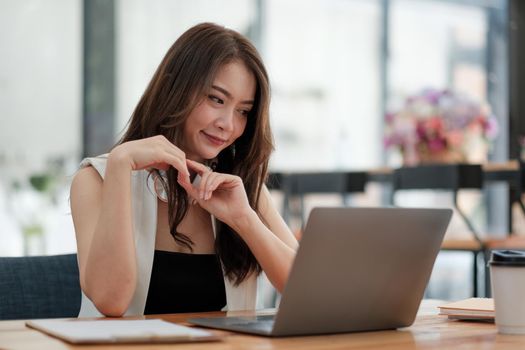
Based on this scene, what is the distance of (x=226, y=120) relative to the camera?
1844 mm

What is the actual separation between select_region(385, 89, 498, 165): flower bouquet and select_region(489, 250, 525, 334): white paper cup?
3240 mm

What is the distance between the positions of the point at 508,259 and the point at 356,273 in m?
0.23

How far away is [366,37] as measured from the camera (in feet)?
24.4

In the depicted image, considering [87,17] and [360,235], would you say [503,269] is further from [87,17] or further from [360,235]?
[87,17]

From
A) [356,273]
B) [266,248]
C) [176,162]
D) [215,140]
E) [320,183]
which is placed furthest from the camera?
[320,183]

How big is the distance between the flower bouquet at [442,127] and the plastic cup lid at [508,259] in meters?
3.23

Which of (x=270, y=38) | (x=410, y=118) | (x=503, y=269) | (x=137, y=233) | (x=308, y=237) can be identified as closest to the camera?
(x=308, y=237)

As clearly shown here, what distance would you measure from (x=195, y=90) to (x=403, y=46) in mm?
5974

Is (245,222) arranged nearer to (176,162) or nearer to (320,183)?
(176,162)

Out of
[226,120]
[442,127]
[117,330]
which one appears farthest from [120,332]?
[442,127]

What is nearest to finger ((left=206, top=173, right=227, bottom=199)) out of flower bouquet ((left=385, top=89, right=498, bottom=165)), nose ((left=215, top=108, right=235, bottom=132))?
nose ((left=215, top=108, right=235, bottom=132))

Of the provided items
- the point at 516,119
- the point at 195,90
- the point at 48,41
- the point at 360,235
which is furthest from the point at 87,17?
the point at 360,235

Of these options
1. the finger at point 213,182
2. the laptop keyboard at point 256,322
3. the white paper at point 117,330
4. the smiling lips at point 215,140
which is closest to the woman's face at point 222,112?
the smiling lips at point 215,140

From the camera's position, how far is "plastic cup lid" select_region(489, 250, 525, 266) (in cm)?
124
